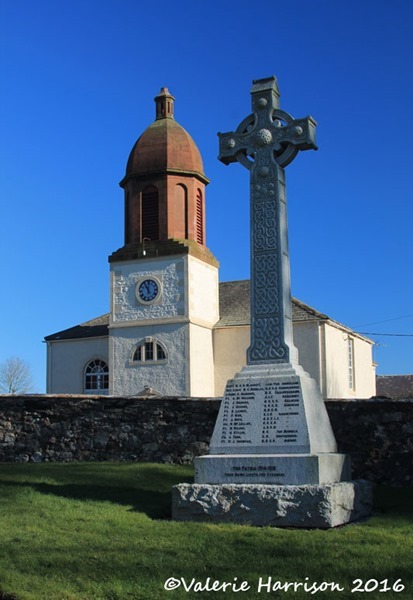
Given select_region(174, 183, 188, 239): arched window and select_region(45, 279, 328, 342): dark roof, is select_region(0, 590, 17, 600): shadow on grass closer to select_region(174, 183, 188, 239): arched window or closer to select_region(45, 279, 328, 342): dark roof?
select_region(45, 279, 328, 342): dark roof

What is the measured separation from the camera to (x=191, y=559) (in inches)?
261

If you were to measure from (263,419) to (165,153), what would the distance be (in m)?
26.8

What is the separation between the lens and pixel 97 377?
117ft

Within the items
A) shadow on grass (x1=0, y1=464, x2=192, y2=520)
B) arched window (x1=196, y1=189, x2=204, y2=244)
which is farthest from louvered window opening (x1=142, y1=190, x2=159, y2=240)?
shadow on grass (x1=0, y1=464, x2=192, y2=520)

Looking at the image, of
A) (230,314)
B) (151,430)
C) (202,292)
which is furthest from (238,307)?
(151,430)

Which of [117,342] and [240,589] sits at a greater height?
[117,342]

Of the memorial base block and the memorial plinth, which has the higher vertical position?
the memorial plinth

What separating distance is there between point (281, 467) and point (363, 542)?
5.29 ft

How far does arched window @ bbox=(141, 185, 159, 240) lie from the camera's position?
3450cm

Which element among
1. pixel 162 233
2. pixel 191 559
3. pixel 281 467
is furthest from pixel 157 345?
pixel 191 559

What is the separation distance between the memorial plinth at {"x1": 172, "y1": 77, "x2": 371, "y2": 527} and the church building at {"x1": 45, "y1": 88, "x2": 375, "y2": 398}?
2231 cm

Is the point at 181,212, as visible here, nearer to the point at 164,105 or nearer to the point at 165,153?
the point at 165,153

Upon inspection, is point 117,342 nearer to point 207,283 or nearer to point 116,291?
point 116,291

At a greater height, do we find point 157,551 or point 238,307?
point 238,307
